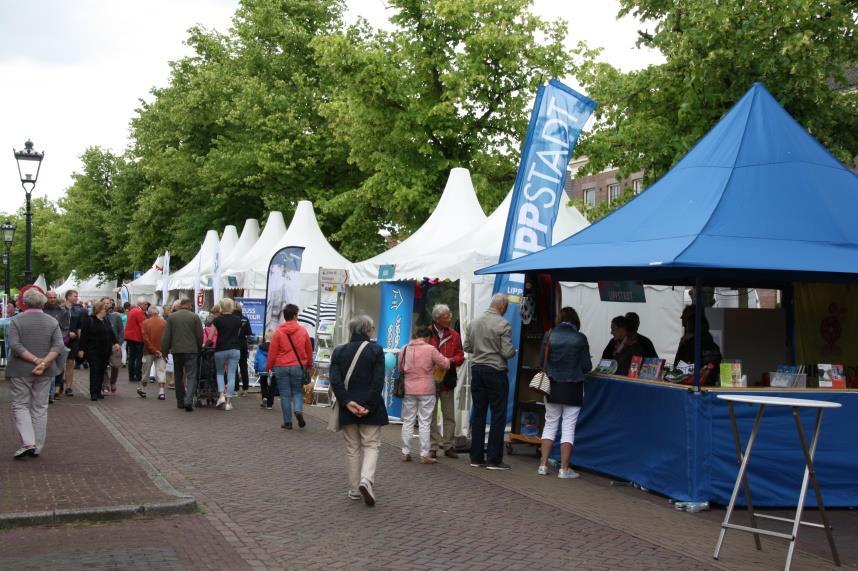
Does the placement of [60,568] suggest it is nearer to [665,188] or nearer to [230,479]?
[230,479]

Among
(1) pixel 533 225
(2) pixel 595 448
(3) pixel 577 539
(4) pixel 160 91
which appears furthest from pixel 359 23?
(3) pixel 577 539

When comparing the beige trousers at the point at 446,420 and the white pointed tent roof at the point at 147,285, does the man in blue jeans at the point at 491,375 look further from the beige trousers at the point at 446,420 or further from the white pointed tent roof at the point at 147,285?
the white pointed tent roof at the point at 147,285

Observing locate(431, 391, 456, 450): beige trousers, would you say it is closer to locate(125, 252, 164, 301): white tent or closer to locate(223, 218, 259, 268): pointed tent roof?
locate(223, 218, 259, 268): pointed tent roof

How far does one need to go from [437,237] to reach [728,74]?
19.6 ft

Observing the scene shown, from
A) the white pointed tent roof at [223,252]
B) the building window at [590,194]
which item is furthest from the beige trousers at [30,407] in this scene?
the building window at [590,194]

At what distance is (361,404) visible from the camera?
902 centimetres

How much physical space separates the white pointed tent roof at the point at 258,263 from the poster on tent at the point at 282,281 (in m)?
2.81

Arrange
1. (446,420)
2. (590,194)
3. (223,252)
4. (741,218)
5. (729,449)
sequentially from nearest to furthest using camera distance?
(729,449) < (741,218) < (446,420) < (223,252) < (590,194)

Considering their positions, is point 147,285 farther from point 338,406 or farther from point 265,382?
point 338,406

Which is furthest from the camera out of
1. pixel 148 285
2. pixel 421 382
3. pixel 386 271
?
pixel 148 285

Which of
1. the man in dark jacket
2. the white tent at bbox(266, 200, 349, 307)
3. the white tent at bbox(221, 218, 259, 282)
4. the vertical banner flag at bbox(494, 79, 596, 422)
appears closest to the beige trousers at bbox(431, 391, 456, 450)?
the vertical banner flag at bbox(494, 79, 596, 422)

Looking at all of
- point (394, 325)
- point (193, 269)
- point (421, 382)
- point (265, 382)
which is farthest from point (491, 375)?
point (193, 269)

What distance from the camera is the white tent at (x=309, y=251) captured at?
23.3m

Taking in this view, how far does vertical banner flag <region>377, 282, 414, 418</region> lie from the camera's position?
16234 millimetres
